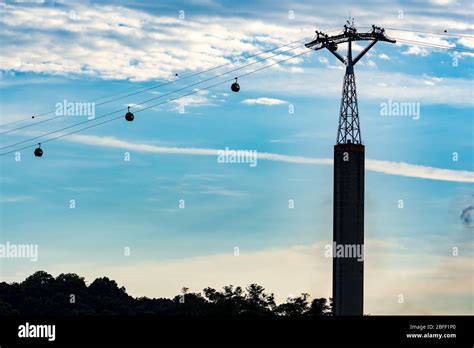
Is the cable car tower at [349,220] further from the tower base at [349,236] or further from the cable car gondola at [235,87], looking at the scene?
the cable car gondola at [235,87]

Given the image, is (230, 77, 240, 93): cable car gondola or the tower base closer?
(230, 77, 240, 93): cable car gondola

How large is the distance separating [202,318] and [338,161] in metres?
75.6

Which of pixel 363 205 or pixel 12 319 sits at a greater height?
pixel 363 205

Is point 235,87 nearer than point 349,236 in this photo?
Yes

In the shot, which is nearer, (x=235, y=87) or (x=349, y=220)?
(x=235, y=87)

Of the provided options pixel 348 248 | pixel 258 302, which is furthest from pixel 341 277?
pixel 258 302

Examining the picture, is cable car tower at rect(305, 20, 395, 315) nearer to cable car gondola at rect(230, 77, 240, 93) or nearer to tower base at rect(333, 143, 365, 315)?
tower base at rect(333, 143, 365, 315)

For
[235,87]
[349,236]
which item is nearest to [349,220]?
[349,236]

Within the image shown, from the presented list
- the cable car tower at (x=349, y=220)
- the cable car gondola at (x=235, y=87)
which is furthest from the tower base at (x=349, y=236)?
the cable car gondola at (x=235, y=87)

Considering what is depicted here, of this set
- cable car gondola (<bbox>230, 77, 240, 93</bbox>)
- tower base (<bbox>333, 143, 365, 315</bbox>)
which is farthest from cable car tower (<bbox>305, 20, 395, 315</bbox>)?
cable car gondola (<bbox>230, 77, 240, 93</bbox>)

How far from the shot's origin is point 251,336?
65.9m

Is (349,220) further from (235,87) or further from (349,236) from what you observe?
(235,87)

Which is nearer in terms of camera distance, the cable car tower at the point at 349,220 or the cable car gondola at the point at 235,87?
the cable car gondola at the point at 235,87

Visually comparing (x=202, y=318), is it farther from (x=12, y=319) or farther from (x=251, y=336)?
(x=12, y=319)
